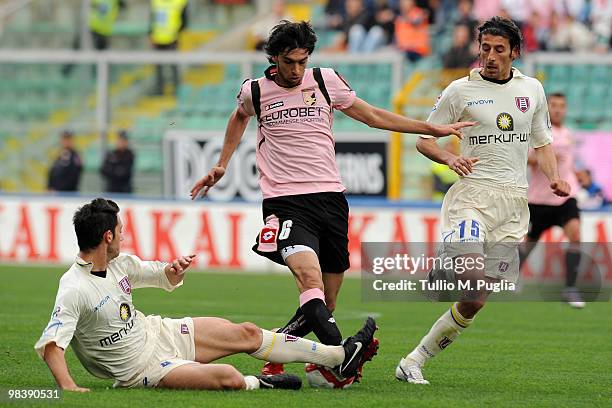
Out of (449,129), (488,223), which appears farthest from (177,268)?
(488,223)

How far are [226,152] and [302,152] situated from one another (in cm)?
61

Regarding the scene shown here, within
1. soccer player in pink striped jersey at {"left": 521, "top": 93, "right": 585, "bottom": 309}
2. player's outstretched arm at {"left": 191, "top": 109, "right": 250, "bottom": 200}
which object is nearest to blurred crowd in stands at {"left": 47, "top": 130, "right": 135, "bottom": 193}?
soccer player in pink striped jersey at {"left": 521, "top": 93, "right": 585, "bottom": 309}

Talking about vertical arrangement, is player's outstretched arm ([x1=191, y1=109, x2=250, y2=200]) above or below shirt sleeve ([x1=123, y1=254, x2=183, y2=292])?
above

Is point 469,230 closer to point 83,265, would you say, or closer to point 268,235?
point 268,235

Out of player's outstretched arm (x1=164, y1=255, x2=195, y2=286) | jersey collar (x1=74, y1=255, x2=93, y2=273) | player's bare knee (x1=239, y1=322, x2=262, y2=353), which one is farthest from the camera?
player's bare knee (x1=239, y1=322, x2=262, y2=353)

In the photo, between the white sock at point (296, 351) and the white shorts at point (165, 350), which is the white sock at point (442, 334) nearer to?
the white sock at point (296, 351)

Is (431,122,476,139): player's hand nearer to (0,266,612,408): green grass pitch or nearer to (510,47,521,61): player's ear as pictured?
(510,47,521,61): player's ear

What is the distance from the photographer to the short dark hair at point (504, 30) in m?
9.09

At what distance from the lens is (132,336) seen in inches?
309

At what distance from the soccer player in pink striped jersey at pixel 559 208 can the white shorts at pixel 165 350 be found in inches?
315

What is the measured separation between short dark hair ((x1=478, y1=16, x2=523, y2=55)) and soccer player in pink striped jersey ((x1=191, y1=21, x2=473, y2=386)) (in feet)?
2.50

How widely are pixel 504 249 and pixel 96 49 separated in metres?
18.7

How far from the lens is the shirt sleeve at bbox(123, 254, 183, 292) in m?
8.09

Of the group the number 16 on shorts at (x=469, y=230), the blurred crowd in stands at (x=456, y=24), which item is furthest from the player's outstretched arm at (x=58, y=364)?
the blurred crowd in stands at (x=456, y=24)
